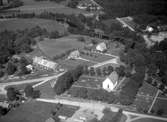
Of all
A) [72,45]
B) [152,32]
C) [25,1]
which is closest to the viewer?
[72,45]

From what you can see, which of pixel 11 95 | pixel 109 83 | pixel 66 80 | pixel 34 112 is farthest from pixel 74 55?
pixel 34 112

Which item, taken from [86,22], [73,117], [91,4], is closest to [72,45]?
[86,22]

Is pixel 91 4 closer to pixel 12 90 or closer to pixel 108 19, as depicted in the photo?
pixel 108 19

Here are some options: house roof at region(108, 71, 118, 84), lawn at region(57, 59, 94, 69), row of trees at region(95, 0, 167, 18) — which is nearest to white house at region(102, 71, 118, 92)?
house roof at region(108, 71, 118, 84)

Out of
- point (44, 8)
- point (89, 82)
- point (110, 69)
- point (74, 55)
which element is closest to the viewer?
point (89, 82)

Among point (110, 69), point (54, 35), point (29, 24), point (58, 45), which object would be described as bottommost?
point (110, 69)

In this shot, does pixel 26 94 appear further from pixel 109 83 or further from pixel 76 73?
pixel 109 83
